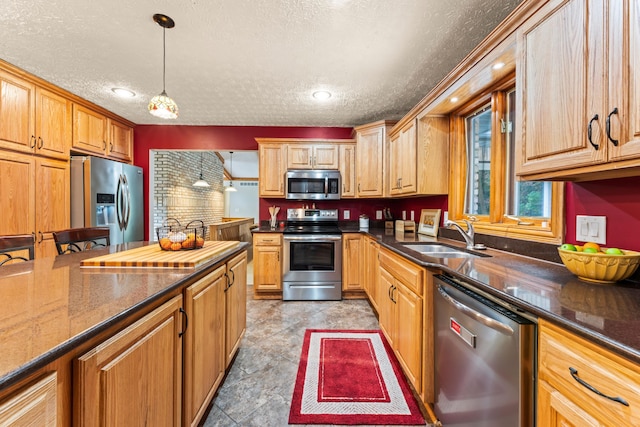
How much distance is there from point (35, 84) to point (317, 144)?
2.97 meters

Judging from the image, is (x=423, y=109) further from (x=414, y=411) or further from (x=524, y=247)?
(x=414, y=411)

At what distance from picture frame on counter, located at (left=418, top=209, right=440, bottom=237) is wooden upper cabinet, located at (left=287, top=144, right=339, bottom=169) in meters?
1.38

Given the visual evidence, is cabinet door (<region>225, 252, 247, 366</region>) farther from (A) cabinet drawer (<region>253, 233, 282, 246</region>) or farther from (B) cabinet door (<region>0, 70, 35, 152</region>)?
(B) cabinet door (<region>0, 70, 35, 152</region>)

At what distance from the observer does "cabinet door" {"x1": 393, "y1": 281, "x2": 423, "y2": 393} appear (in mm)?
1570

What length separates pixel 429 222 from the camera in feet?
9.45

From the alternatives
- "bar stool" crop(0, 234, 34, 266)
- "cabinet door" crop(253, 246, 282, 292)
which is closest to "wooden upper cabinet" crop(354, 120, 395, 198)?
"cabinet door" crop(253, 246, 282, 292)

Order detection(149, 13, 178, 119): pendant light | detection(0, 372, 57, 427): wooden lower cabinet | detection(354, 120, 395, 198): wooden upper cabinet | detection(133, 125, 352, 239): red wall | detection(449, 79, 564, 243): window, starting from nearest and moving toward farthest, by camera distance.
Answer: detection(0, 372, 57, 427): wooden lower cabinet < detection(449, 79, 564, 243): window < detection(149, 13, 178, 119): pendant light < detection(354, 120, 395, 198): wooden upper cabinet < detection(133, 125, 352, 239): red wall

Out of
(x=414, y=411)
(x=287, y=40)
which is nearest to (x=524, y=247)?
(x=414, y=411)

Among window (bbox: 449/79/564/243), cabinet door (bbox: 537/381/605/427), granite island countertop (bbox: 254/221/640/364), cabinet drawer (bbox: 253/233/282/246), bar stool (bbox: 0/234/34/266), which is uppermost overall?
window (bbox: 449/79/564/243)

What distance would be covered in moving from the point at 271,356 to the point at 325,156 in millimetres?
2544

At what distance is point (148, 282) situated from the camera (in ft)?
3.44

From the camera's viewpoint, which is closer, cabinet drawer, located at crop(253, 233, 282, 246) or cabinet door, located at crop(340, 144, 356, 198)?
cabinet drawer, located at crop(253, 233, 282, 246)

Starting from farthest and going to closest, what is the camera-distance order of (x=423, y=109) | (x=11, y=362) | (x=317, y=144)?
(x=317, y=144) < (x=423, y=109) < (x=11, y=362)

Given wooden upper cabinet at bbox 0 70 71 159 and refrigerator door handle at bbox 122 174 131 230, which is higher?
wooden upper cabinet at bbox 0 70 71 159
